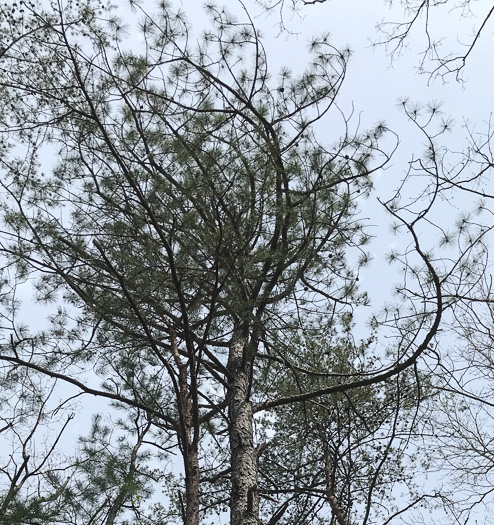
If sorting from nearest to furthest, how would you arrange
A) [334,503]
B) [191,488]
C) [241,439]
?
1. [191,488]
2. [241,439]
3. [334,503]

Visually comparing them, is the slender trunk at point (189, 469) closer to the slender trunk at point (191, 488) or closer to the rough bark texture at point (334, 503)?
the slender trunk at point (191, 488)

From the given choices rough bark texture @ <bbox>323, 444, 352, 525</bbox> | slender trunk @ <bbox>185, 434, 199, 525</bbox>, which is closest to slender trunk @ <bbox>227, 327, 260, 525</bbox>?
slender trunk @ <bbox>185, 434, 199, 525</bbox>

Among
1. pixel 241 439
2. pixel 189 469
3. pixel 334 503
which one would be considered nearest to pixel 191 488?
pixel 189 469

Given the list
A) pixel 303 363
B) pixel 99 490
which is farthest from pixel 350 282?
pixel 99 490

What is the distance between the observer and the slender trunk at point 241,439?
3262 mm

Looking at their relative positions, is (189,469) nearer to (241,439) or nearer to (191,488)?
(191,488)

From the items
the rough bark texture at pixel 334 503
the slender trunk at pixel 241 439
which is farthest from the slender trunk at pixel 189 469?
the rough bark texture at pixel 334 503

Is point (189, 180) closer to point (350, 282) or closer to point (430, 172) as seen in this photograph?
point (430, 172)

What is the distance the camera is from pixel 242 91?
4.42 meters

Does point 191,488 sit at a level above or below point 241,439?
below

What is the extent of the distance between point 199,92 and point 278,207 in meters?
1.15

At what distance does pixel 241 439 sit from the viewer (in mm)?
3611

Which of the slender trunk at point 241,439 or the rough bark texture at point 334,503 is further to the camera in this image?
the rough bark texture at point 334,503

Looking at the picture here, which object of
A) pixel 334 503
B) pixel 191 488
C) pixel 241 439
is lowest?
pixel 191 488
